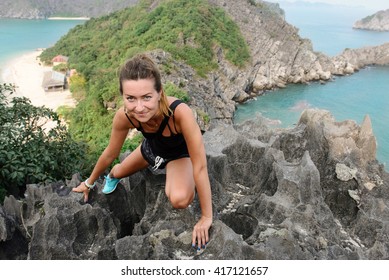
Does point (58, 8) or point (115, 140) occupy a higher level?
point (58, 8)

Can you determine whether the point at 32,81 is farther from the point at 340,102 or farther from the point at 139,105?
the point at 139,105

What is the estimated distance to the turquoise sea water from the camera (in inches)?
2221

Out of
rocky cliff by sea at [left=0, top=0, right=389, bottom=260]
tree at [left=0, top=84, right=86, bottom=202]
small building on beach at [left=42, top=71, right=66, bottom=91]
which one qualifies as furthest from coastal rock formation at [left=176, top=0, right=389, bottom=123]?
rocky cliff by sea at [left=0, top=0, right=389, bottom=260]

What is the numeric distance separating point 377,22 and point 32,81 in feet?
280

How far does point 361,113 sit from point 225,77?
1256cm

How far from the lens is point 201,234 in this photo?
12.4ft

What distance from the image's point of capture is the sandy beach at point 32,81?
34.0 meters

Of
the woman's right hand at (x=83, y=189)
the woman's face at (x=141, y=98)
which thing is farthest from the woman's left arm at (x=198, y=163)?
the woman's right hand at (x=83, y=189)

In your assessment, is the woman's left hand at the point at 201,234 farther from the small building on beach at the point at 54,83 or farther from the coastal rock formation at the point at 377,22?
the coastal rock formation at the point at 377,22

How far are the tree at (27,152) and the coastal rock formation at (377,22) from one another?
10086 centimetres

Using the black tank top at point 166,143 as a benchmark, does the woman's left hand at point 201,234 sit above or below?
below

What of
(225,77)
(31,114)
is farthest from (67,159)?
(225,77)

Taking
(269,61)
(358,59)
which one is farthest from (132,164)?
(358,59)

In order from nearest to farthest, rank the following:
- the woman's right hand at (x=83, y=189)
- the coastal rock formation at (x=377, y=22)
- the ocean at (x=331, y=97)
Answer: the woman's right hand at (x=83, y=189), the ocean at (x=331, y=97), the coastal rock formation at (x=377, y=22)
